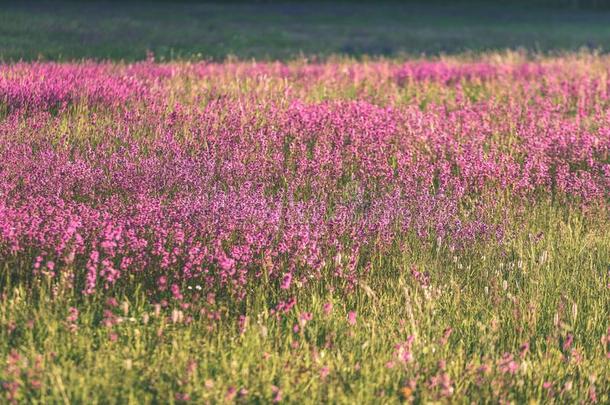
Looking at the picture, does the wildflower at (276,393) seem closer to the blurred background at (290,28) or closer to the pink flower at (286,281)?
the pink flower at (286,281)

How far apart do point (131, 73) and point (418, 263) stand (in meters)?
5.52

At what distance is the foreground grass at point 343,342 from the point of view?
2.98 m

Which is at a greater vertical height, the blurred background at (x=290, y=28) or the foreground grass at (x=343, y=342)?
the blurred background at (x=290, y=28)

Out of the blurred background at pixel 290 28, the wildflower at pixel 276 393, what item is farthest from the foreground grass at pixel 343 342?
the blurred background at pixel 290 28

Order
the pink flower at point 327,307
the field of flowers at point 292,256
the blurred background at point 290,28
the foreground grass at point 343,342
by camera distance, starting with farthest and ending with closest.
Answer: the blurred background at point 290,28, the pink flower at point 327,307, the field of flowers at point 292,256, the foreground grass at point 343,342

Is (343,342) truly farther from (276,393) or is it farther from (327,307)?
(276,393)

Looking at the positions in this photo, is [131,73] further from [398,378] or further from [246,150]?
[398,378]

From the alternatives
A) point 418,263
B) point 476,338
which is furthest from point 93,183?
point 476,338

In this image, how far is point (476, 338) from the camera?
3656mm

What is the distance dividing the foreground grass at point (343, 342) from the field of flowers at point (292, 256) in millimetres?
16

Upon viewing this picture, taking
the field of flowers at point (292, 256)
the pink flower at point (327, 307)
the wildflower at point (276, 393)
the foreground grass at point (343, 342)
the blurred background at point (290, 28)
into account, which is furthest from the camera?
the blurred background at point (290, 28)

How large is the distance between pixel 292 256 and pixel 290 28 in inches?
849

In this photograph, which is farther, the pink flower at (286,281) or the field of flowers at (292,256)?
the pink flower at (286,281)

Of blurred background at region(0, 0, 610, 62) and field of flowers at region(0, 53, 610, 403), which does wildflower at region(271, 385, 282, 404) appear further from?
blurred background at region(0, 0, 610, 62)
